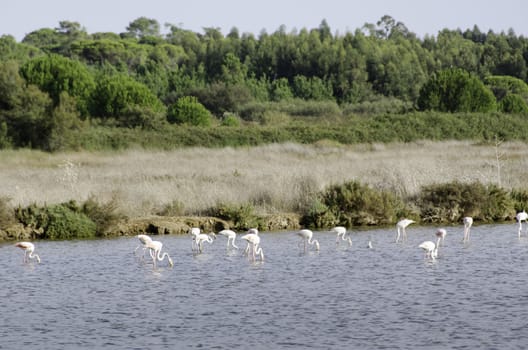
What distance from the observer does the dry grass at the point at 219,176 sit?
24094 mm

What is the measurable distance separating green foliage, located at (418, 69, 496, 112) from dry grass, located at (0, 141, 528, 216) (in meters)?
22.9

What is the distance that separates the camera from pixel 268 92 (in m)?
97.4

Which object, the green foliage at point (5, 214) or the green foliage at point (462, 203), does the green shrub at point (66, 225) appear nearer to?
the green foliage at point (5, 214)

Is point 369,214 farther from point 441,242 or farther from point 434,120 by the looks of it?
point 434,120

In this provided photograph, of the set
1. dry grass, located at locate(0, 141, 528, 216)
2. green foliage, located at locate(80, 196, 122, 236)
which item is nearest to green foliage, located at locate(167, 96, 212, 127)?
dry grass, located at locate(0, 141, 528, 216)

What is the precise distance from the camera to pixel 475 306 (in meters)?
13.7

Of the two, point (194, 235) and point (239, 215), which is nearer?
point (194, 235)

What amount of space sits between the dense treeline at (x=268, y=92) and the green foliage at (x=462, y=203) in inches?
1076

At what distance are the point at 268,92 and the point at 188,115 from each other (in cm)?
3609

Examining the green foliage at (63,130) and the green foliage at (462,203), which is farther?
the green foliage at (63,130)

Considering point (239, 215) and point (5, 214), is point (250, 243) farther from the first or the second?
point (5, 214)

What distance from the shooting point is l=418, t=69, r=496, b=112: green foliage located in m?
64.8

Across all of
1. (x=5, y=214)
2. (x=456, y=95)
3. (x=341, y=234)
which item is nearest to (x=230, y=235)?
(x=341, y=234)

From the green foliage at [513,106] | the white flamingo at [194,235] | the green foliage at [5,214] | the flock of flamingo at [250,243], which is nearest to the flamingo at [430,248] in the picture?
the flock of flamingo at [250,243]
